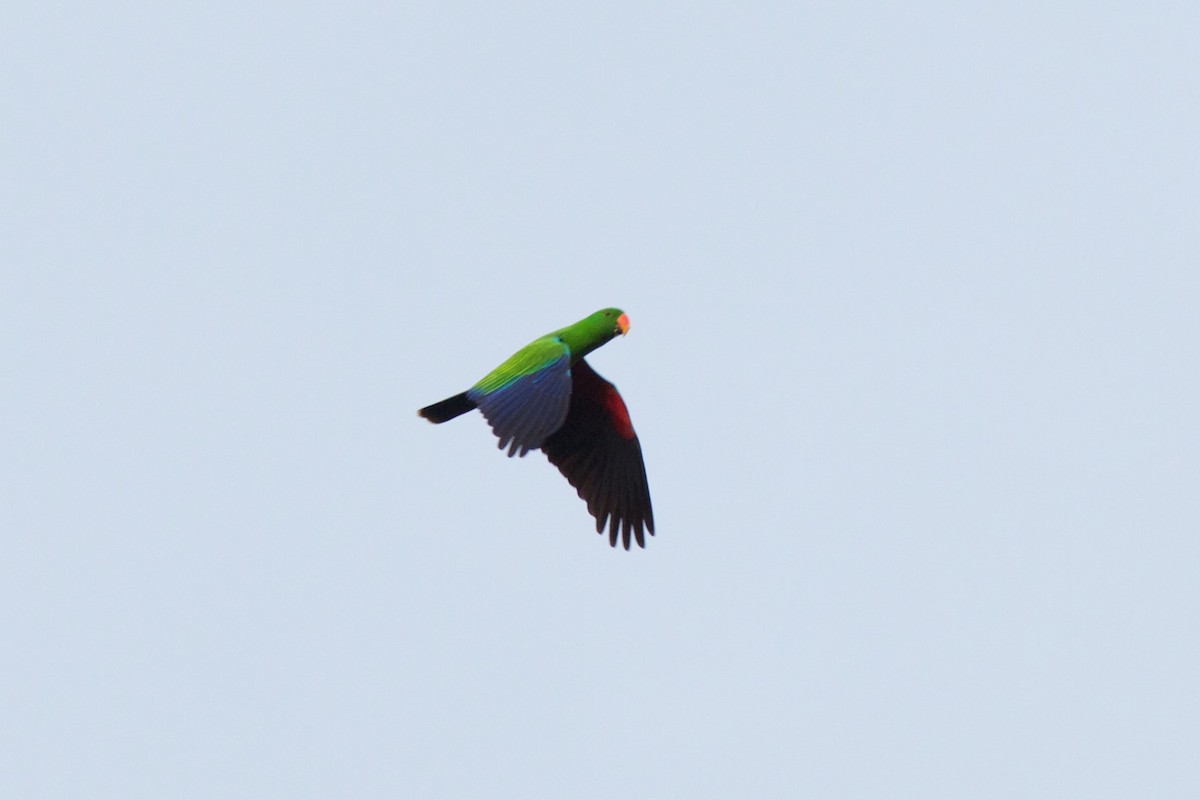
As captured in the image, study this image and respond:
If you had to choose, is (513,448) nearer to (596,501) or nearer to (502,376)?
(502,376)

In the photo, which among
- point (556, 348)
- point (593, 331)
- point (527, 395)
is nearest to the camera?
point (527, 395)

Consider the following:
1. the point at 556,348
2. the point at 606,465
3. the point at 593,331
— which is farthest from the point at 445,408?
the point at 606,465

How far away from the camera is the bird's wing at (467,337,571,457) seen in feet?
53.1

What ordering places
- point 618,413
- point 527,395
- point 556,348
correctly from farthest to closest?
point 618,413 < point 556,348 < point 527,395

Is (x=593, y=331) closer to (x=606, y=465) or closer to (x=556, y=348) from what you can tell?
(x=556, y=348)

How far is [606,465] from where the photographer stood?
19703 mm

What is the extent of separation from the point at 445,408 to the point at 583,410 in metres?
2.22

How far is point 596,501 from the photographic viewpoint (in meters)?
19.8

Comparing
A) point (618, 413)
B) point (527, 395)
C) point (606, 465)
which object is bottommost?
point (527, 395)

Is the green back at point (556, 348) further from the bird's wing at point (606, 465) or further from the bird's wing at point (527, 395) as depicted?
the bird's wing at point (606, 465)

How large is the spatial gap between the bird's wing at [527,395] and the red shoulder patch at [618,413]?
4.81ft

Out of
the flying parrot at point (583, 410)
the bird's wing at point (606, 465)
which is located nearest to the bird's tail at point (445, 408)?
Answer: the flying parrot at point (583, 410)

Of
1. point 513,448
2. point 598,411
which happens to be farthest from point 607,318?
point 513,448

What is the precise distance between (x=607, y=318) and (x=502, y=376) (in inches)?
63.9
